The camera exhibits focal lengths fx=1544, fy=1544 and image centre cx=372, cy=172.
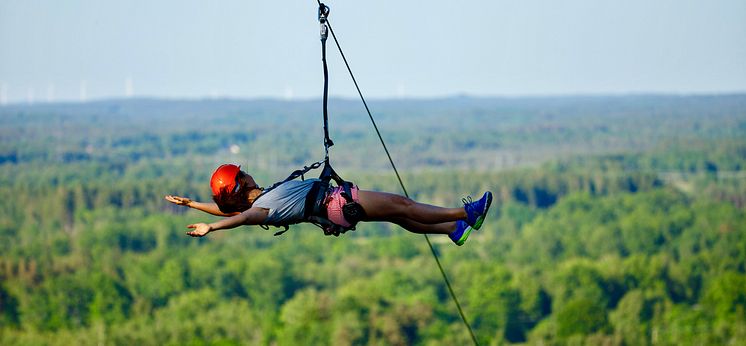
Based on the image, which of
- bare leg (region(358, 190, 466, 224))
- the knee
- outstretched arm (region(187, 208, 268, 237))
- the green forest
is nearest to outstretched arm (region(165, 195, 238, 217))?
outstretched arm (region(187, 208, 268, 237))

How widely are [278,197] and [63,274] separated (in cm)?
11619

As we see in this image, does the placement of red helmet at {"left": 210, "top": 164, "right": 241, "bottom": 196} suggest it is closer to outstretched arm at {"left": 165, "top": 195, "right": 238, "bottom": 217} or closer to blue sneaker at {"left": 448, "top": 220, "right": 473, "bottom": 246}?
outstretched arm at {"left": 165, "top": 195, "right": 238, "bottom": 217}

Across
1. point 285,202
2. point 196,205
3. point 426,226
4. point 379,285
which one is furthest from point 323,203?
point 379,285

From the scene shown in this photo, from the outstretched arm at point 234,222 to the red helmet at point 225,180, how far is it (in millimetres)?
586

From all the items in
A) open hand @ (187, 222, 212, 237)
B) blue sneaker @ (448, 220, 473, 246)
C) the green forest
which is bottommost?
the green forest

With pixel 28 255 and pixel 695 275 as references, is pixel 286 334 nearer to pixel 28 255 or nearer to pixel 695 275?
pixel 695 275

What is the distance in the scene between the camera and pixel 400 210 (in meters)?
17.1

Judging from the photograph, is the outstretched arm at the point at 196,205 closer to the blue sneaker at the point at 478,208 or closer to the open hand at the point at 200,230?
the open hand at the point at 200,230

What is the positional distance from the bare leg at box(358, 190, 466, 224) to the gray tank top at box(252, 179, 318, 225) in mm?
653

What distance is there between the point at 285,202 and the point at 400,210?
134cm

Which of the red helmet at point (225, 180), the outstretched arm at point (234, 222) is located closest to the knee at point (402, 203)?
the outstretched arm at point (234, 222)

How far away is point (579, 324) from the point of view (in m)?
90.6

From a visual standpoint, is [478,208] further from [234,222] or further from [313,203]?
[234,222]

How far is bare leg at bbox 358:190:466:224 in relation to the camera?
17.0m
